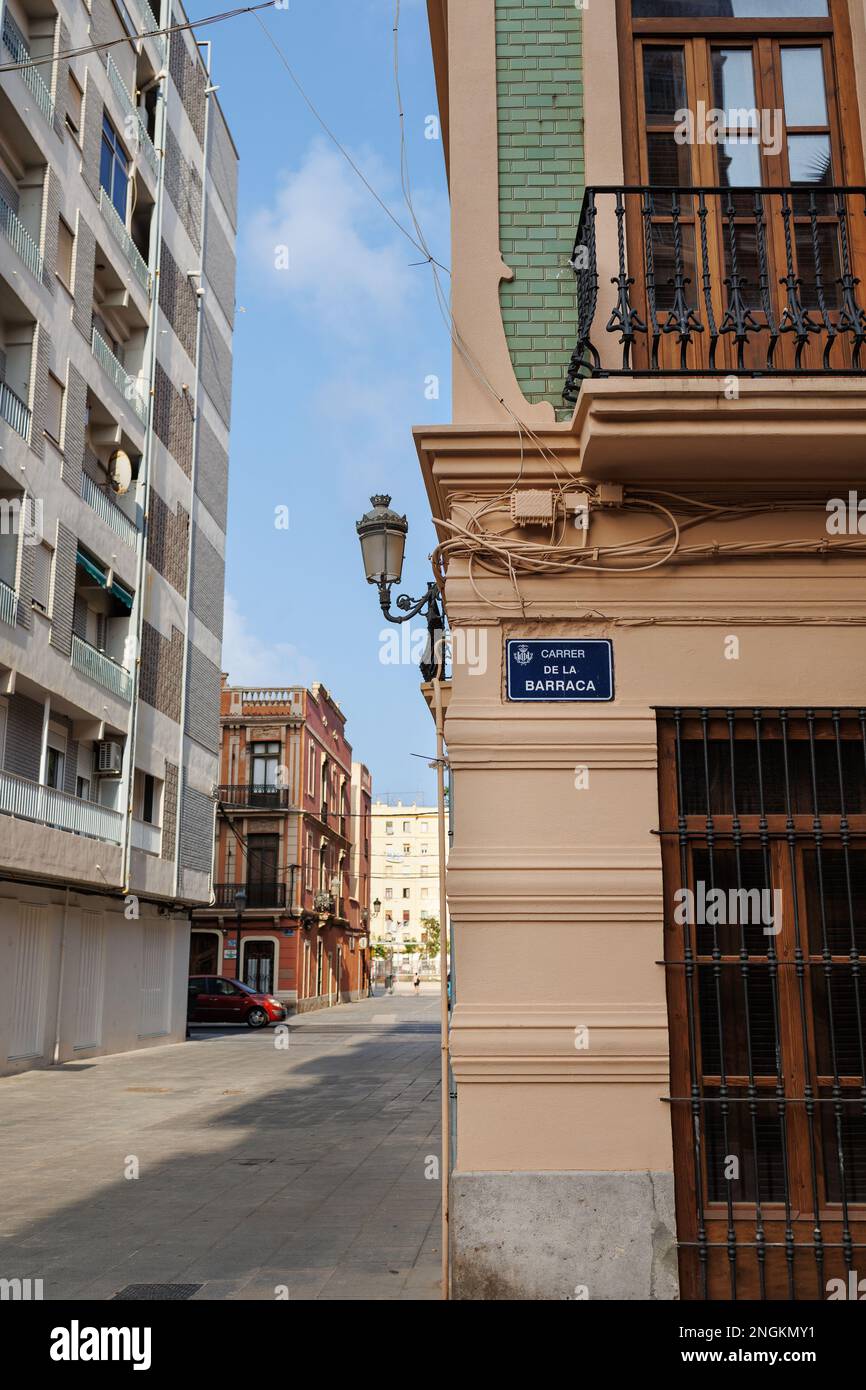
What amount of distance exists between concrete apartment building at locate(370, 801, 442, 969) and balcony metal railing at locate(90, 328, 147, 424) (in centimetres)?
7025

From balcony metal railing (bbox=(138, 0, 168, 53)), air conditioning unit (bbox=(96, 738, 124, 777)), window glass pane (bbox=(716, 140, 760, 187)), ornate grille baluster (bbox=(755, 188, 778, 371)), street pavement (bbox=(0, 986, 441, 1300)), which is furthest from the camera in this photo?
balcony metal railing (bbox=(138, 0, 168, 53))

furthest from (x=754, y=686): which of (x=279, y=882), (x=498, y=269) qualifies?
(x=279, y=882)

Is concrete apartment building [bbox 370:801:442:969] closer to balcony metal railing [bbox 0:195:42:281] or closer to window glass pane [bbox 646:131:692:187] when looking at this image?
balcony metal railing [bbox 0:195:42:281]

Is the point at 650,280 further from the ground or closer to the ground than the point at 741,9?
closer to the ground

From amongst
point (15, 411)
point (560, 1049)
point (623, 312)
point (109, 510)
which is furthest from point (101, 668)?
point (560, 1049)

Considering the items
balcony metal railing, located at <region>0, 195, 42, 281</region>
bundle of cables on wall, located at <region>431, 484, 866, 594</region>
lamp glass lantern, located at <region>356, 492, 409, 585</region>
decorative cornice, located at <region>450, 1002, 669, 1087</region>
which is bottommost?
decorative cornice, located at <region>450, 1002, 669, 1087</region>

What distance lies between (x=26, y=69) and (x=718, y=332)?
1789 centimetres

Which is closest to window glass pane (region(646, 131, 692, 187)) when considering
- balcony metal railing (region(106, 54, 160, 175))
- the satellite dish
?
the satellite dish

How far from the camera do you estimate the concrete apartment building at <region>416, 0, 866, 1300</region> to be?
18.1 ft

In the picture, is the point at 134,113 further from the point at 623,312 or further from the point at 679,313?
the point at 679,313

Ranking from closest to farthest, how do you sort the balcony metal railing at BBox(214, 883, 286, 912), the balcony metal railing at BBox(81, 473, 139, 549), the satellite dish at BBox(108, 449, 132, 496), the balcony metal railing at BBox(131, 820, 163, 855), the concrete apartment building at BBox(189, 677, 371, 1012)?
the balcony metal railing at BBox(81, 473, 139, 549)
the satellite dish at BBox(108, 449, 132, 496)
the balcony metal railing at BBox(131, 820, 163, 855)
the concrete apartment building at BBox(189, 677, 371, 1012)
the balcony metal railing at BBox(214, 883, 286, 912)

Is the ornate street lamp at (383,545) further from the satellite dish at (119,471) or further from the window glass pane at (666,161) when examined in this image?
the satellite dish at (119,471)

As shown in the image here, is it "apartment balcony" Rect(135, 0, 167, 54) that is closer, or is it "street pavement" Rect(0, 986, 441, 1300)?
"street pavement" Rect(0, 986, 441, 1300)

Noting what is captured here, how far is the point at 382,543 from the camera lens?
7.93 meters
